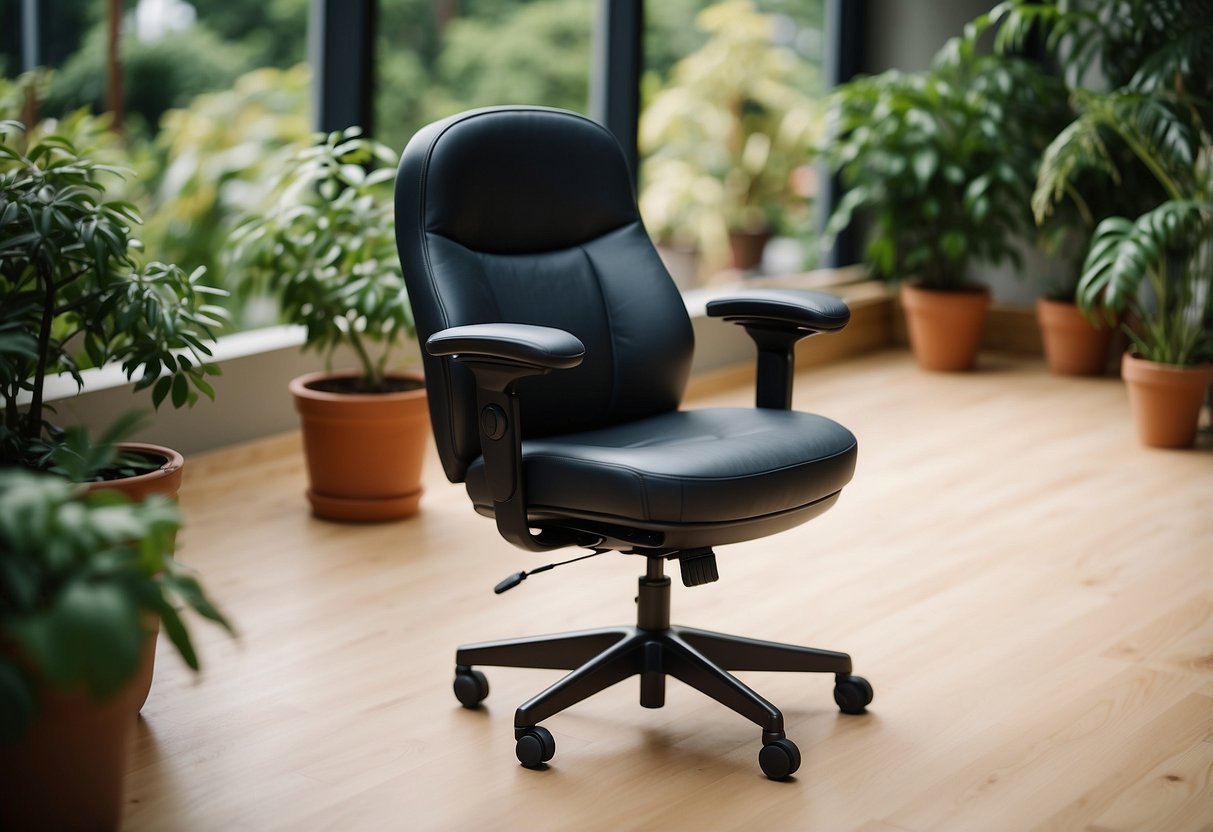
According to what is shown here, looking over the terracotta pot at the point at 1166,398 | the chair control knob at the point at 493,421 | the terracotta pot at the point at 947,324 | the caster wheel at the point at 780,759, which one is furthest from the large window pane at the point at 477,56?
the caster wheel at the point at 780,759

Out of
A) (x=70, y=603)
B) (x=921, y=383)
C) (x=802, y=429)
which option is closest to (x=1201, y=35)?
(x=921, y=383)

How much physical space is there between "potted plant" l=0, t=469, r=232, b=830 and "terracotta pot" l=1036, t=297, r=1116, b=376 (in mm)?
4303

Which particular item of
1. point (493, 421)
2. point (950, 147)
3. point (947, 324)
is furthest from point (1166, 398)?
point (493, 421)

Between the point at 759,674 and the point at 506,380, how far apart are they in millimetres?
836

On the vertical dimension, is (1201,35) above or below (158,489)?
above

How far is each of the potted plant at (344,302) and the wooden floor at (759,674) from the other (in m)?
0.13

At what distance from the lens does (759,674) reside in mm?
2598

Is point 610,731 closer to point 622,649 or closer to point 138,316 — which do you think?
point 622,649

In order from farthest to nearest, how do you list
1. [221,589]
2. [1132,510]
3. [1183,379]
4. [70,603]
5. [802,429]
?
[1183,379], [1132,510], [221,589], [802,429], [70,603]

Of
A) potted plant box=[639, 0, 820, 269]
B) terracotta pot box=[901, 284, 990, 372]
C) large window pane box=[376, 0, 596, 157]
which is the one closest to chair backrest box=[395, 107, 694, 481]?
terracotta pot box=[901, 284, 990, 372]

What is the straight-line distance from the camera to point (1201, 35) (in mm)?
4449

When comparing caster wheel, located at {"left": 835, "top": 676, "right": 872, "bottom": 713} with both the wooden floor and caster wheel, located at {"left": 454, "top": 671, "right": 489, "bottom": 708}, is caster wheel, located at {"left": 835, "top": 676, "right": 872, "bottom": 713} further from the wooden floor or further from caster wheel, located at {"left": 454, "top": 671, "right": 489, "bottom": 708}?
caster wheel, located at {"left": 454, "top": 671, "right": 489, "bottom": 708}

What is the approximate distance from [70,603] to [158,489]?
37.8 inches

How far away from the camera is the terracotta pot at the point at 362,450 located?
11.3 ft
